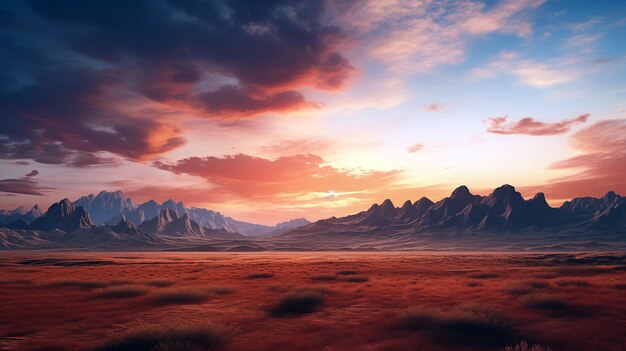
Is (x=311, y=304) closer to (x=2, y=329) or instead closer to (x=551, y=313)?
(x=551, y=313)

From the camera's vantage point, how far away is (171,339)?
1393 cm

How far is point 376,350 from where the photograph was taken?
13.9 meters

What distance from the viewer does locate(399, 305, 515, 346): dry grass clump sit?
15521mm

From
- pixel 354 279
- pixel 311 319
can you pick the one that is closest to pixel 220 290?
pixel 311 319

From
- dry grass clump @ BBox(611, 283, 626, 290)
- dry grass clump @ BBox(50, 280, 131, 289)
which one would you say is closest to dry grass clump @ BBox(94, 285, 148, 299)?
dry grass clump @ BBox(50, 280, 131, 289)

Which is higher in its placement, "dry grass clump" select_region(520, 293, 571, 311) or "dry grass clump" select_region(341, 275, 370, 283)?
"dry grass clump" select_region(520, 293, 571, 311)

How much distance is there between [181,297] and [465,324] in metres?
18.3

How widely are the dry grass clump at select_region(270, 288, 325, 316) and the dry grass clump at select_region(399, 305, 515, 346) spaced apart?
6.10m

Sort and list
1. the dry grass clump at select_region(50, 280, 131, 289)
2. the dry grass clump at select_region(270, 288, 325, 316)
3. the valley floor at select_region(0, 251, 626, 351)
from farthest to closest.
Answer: the dry grass clump at select_region(50, 280, 131, 289) → the dry grass clump at select_region(270, 288, 325, 316) → the valley floor at select_region(0, 251, 626, 351)

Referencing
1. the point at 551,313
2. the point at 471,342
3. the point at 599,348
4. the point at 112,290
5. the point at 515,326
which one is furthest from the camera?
the point at 112,290

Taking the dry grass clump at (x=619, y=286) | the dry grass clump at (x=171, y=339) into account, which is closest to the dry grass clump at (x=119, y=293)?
the dry grass clump at (x=171, y=339)

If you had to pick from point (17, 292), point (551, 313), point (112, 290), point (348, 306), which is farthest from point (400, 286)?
point (17, 292)

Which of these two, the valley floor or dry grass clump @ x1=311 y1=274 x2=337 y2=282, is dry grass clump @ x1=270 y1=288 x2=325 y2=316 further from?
dry grass clump @ x1=311 y1=274 x2=337 y2=282

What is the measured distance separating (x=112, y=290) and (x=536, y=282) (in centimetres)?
3420
